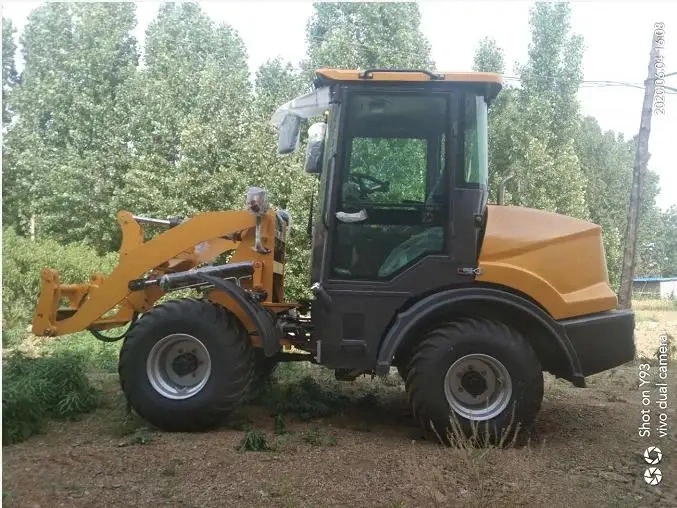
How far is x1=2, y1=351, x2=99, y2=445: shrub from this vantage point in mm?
3382

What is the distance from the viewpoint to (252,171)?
5809 mm

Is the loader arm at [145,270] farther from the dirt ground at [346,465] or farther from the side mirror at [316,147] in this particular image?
the dirt ground at [346,465]

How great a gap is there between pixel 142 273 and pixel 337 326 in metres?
1.32

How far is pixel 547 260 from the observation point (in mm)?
3654

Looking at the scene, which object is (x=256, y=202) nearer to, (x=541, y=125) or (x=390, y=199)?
(x=390, y=199)

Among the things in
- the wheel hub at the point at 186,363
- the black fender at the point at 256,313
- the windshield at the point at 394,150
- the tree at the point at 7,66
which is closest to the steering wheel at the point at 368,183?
the windshield at the point at 394,150

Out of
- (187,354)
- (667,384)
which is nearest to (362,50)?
(187,354)

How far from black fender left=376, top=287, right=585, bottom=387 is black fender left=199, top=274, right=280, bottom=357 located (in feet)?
2.13

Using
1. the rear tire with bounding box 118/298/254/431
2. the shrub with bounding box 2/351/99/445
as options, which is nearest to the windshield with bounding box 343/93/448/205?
the rear tire with bounding box 118/298/254/431

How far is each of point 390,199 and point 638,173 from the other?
1.41 meters

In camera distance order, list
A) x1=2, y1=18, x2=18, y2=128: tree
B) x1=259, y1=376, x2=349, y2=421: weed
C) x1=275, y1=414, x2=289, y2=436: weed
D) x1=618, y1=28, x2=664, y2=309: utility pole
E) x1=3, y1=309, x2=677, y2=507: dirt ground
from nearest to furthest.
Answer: x1=3, y1=309, x2=677, y2=507: dirt ground → x1=2, y1=18, x2=18, y2=128: tree → x1=618, y1=28, x2=664, y2=309: utility pole → x1=275, y1=414, x2=289, y2=436: weed → x1=259, y1=376, x2=349, y2=421: weed

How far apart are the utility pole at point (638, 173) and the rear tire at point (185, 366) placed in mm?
2318

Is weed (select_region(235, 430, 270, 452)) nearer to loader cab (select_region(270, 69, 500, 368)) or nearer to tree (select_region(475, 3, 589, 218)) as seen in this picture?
loader cab (select_region(270, 69, 500, 368))

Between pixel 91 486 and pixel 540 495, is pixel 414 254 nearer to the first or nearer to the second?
pixel 540 495
